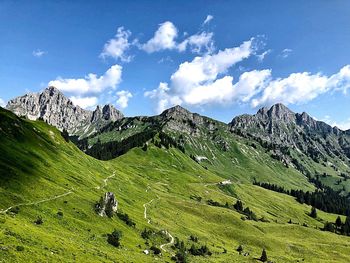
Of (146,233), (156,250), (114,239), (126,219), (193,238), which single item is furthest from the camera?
(193,238)

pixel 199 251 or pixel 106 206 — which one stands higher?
pixel 106 206

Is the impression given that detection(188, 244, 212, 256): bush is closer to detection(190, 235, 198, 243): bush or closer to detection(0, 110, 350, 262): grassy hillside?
detection(0, 110, 350, 262): grassy hillside

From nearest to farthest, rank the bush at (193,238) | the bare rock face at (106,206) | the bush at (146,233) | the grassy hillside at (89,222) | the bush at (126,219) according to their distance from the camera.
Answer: the grassy hillside at (89,222), the bare rock face at (106,206), the bush at (146,233), the bush at (126,219), the bush at (193,238)

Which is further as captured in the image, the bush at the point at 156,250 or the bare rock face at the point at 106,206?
the bare rock face at the point at 106,206

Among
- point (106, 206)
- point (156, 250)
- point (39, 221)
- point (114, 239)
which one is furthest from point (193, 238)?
point (39, 221)

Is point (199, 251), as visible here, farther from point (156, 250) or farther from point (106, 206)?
point (106, 206)

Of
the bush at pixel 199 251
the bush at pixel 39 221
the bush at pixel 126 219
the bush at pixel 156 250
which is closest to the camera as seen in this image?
the bush at pixel 39 221

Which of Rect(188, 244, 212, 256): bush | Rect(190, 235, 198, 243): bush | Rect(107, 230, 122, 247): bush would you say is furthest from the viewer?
Rect(190, 235, 198, 243): bush

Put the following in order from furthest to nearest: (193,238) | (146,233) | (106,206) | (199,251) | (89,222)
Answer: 1. (193,238)
2. (199,251)
3. (146,233)
4. (106,206)
5. (89,222)

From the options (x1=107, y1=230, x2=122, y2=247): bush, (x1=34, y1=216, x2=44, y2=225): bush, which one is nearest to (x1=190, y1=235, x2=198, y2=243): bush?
(x1=107, y1=230, x2=122, y2=247): bush

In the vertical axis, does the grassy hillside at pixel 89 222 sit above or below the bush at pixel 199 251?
above

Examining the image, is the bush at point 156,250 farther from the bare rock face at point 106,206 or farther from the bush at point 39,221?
the bush at point 39,221

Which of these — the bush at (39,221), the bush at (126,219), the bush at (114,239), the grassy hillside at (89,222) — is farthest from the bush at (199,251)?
the bush at (39,221)

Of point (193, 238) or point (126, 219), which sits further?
point (193, 238)
